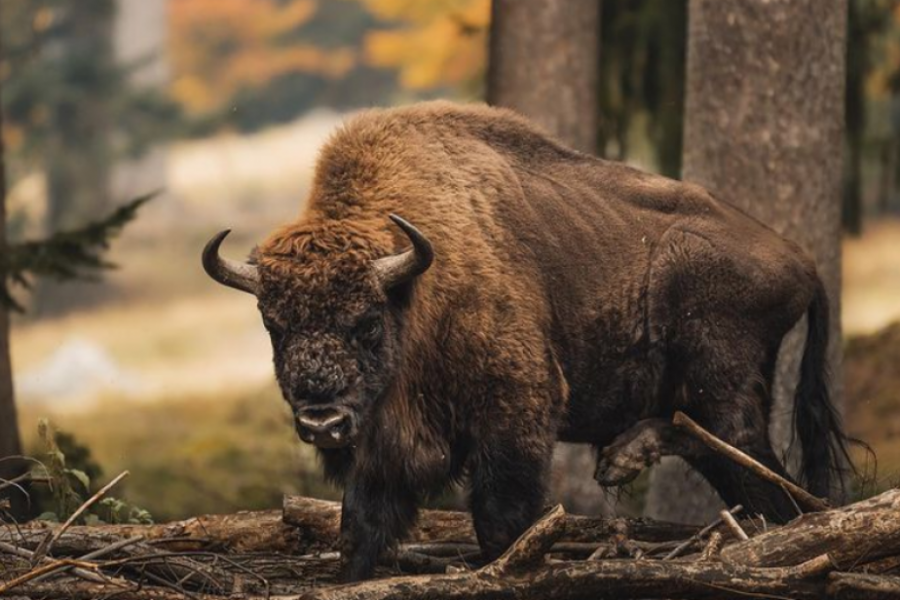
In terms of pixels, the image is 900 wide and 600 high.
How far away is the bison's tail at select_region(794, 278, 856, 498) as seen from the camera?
8336mm

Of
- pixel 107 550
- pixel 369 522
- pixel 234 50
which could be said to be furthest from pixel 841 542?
pixel 234 50

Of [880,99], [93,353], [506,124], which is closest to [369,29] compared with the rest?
[93,353]

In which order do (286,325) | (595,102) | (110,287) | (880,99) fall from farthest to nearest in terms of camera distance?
(110,287)
(880,99)
(595,102)
(286,325)

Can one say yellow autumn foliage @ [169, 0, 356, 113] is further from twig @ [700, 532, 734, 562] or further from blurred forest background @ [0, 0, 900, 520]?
twig @ [700, 532, 734, 562]

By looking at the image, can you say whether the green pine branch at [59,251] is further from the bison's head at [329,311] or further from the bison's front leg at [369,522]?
the bison's front leg at [369,522]

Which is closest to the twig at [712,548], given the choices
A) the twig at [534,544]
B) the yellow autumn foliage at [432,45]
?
the twig at [534,544]

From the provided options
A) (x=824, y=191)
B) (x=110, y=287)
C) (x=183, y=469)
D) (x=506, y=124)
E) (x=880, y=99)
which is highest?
(x=506, y=124)

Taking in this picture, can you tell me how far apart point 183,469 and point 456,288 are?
10.5 meters

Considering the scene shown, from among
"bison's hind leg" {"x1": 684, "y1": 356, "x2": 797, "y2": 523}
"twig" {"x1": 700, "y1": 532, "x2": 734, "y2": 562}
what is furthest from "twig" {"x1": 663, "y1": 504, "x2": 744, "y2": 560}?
"bison's hind leg" {"x1": 684, "y1": 356, "x2": 797, "y2": 523}

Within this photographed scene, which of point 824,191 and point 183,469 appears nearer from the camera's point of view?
point 824,191

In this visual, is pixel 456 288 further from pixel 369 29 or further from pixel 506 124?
pixel 369 29

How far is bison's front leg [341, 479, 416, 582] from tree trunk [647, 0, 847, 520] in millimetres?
2995

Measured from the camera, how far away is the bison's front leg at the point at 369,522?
7.30 meters

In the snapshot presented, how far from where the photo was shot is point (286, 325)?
681 centimetres
